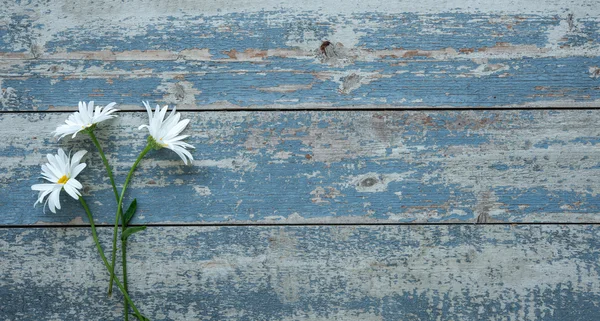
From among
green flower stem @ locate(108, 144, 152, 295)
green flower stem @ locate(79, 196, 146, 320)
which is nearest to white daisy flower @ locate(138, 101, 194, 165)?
green flower stem @ locate(108, 144, 152, 295)

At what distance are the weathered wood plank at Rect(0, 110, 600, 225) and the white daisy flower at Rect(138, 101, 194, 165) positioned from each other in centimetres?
2

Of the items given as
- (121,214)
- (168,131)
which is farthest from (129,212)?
(168,131)

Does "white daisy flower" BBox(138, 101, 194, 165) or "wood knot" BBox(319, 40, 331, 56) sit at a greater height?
"wood knot" BBox(319, 40, 331, 56)

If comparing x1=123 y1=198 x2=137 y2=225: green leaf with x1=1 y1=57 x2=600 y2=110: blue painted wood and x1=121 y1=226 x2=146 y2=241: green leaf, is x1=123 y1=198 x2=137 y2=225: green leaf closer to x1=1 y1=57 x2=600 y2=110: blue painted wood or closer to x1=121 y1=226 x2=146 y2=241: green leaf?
x1=121 y1=226 x2=146 y2=241: green leaf

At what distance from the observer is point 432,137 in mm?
585

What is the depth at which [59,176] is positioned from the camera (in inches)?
22.1

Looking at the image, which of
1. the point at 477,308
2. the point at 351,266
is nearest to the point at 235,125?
the point at 351,266

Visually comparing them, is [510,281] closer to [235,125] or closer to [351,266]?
[351,266]

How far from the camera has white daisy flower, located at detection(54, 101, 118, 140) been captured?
550mm

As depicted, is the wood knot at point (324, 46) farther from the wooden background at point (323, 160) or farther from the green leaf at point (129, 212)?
the green leaf at point (129, 212)

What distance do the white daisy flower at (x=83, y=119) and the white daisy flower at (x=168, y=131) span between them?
1.8 inches

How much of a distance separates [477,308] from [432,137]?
226 millimetres

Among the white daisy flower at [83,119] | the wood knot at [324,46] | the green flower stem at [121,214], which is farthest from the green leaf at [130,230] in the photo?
the wood knot at [324,46]

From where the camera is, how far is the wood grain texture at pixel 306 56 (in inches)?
23.1
